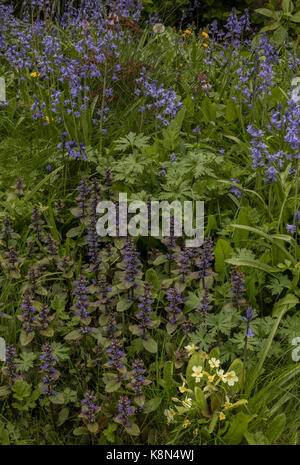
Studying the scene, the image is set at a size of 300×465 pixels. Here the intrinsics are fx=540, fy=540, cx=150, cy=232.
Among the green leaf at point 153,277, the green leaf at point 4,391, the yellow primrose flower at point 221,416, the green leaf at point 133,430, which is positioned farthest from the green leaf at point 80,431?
the green leaf at point 153,277

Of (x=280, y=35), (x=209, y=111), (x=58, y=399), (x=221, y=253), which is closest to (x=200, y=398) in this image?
(x=58, y=399)

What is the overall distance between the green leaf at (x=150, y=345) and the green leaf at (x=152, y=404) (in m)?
0.23

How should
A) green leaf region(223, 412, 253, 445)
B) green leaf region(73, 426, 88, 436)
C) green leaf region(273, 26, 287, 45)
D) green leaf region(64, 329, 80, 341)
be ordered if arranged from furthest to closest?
green leaf region(273, 26, 287, 45), green leaf region(64, 329, 80, 341), green leaf region(73, 426, 88, 436), green leaf region(223, 412, 253, 445)

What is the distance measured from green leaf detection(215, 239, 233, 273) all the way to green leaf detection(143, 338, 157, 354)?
63cm

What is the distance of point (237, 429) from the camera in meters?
2.20


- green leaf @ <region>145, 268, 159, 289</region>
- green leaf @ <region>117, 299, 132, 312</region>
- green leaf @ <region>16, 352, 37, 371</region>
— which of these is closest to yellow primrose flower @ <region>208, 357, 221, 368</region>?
green leaf @ <region>117, 299, 132, 312</region>

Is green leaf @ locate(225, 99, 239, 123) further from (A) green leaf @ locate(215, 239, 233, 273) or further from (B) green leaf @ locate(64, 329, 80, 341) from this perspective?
(B) green leaf @ locate(64, 329, 80, 341)

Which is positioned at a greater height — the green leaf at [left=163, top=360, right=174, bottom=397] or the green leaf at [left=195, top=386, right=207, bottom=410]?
the green leaf at [left=163, top=360, right=174, bottom=397]

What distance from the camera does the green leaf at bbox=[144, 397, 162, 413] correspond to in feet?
7.75

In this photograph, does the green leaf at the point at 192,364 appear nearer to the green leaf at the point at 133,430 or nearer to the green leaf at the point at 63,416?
the green leaf at the point at 133,430

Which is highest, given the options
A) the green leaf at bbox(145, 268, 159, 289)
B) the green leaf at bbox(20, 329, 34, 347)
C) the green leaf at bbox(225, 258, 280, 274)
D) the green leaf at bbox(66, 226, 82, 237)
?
the green leaf at bbox(66, 226, 82, 237)

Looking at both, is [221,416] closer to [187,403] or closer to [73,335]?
[187,403]

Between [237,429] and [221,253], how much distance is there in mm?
1012

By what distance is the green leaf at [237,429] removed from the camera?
2172 mm
